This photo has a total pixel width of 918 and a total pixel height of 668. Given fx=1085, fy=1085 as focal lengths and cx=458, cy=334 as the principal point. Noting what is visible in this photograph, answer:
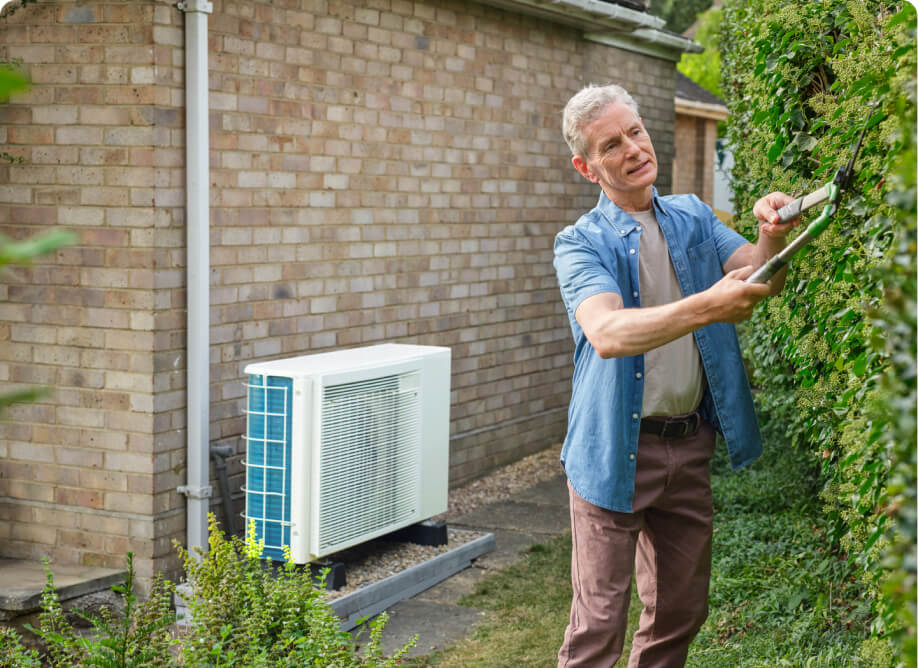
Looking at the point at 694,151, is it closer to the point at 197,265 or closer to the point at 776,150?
the point at 197,265

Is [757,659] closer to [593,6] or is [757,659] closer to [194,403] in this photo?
[194,403]

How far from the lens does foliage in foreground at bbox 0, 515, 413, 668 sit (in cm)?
323

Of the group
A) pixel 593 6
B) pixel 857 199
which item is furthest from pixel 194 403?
pixel 593 6

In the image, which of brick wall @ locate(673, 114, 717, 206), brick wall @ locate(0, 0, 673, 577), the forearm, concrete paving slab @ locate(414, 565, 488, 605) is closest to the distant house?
brick wall @ locate(673, 114, 717, 206)

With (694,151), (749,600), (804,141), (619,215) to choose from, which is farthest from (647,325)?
(694,151)

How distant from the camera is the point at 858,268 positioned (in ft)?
8.28

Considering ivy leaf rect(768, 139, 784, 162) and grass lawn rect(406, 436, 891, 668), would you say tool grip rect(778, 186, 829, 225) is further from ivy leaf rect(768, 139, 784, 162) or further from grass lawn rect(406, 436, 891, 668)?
grass lawn rect(406, 436, 891, 668)

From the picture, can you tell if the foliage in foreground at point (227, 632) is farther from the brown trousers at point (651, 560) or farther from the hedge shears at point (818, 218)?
the hedge shears at point (818, 218)

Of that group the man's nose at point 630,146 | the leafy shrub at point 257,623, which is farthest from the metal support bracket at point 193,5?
the man's nose at point 630,146

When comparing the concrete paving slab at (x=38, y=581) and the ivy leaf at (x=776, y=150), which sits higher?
the ivy leaf at (x=776, y=150)

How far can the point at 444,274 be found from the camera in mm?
7141

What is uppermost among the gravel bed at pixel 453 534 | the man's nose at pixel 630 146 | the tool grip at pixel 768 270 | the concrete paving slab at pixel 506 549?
the man's nose at pixel 630 146

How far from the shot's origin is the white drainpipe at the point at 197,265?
16.1 ft

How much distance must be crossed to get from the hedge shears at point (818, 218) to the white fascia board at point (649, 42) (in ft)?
20.9
